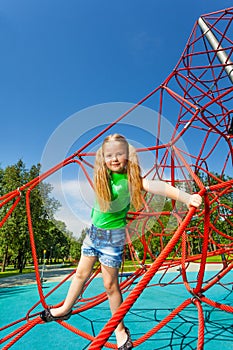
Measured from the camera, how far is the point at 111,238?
5.09ft

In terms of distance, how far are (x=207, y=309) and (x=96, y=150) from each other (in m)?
6.03

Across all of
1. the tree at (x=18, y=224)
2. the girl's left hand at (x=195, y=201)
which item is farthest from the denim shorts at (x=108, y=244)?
the tree at (x=18, y=224)

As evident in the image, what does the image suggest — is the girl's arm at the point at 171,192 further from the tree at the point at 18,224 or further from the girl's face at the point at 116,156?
the tree at the point at 18,224

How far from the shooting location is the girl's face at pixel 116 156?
1471 mm

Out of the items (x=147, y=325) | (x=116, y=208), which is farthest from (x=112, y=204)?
(x=147, y=325)

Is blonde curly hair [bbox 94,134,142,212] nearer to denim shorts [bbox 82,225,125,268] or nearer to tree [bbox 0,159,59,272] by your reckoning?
denim shorts [bbox 82,225,125,268]

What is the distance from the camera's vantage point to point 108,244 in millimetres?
1555

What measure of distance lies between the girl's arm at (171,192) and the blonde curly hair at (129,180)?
0.17 feet

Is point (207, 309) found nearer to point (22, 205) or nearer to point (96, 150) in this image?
point (96, 150)

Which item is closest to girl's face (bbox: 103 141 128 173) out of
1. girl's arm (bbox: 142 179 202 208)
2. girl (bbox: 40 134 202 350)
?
girl (bbox: 40 134 202 350)

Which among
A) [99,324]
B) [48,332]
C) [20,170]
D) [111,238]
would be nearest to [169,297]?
[99,324]

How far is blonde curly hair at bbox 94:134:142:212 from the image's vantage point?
57.9 inches

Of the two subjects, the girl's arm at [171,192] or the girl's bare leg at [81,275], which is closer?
the girl's arm at [171,192]

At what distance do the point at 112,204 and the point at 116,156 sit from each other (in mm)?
269
